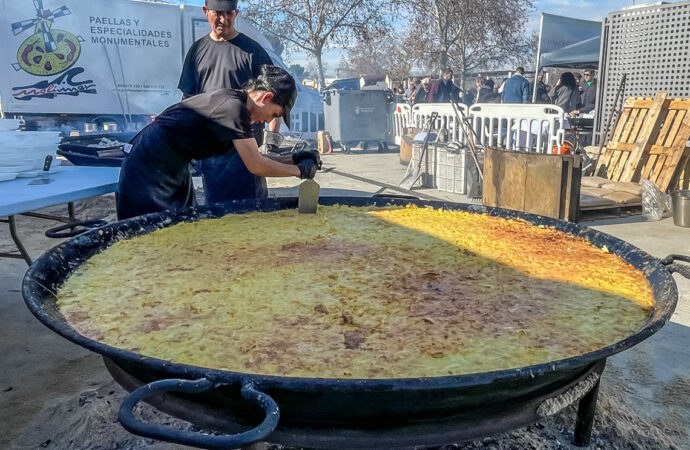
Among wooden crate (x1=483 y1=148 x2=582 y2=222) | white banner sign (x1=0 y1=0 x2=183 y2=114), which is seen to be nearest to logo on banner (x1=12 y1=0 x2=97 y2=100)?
white banner sign (x1=0 y1=0 x2=183 y2=114)

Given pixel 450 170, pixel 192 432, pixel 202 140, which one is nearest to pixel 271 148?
pixel 202 140

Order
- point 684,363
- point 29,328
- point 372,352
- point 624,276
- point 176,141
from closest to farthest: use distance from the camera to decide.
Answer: point 372,352 < point 624,276 < point 176,141 < point 684,363 < point 29,328

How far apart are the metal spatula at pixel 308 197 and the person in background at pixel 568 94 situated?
36.8 ft

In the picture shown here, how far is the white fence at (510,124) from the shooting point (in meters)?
8.31

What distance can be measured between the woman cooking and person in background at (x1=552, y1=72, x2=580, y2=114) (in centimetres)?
1137

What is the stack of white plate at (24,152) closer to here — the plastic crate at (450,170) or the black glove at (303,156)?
the black glove at (303,156)

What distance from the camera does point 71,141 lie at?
5875mm

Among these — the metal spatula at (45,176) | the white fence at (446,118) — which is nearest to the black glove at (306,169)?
the metal spatula at (45,176)

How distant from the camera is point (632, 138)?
8.27 m

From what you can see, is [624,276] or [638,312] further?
[624,276]

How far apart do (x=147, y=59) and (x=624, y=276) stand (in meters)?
11.7

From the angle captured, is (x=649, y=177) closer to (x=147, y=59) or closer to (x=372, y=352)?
(x=372, y=352)

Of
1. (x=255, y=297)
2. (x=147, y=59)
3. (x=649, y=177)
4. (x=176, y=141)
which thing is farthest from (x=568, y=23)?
(x=255, y=297)

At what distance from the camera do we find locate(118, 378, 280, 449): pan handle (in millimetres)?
1116
